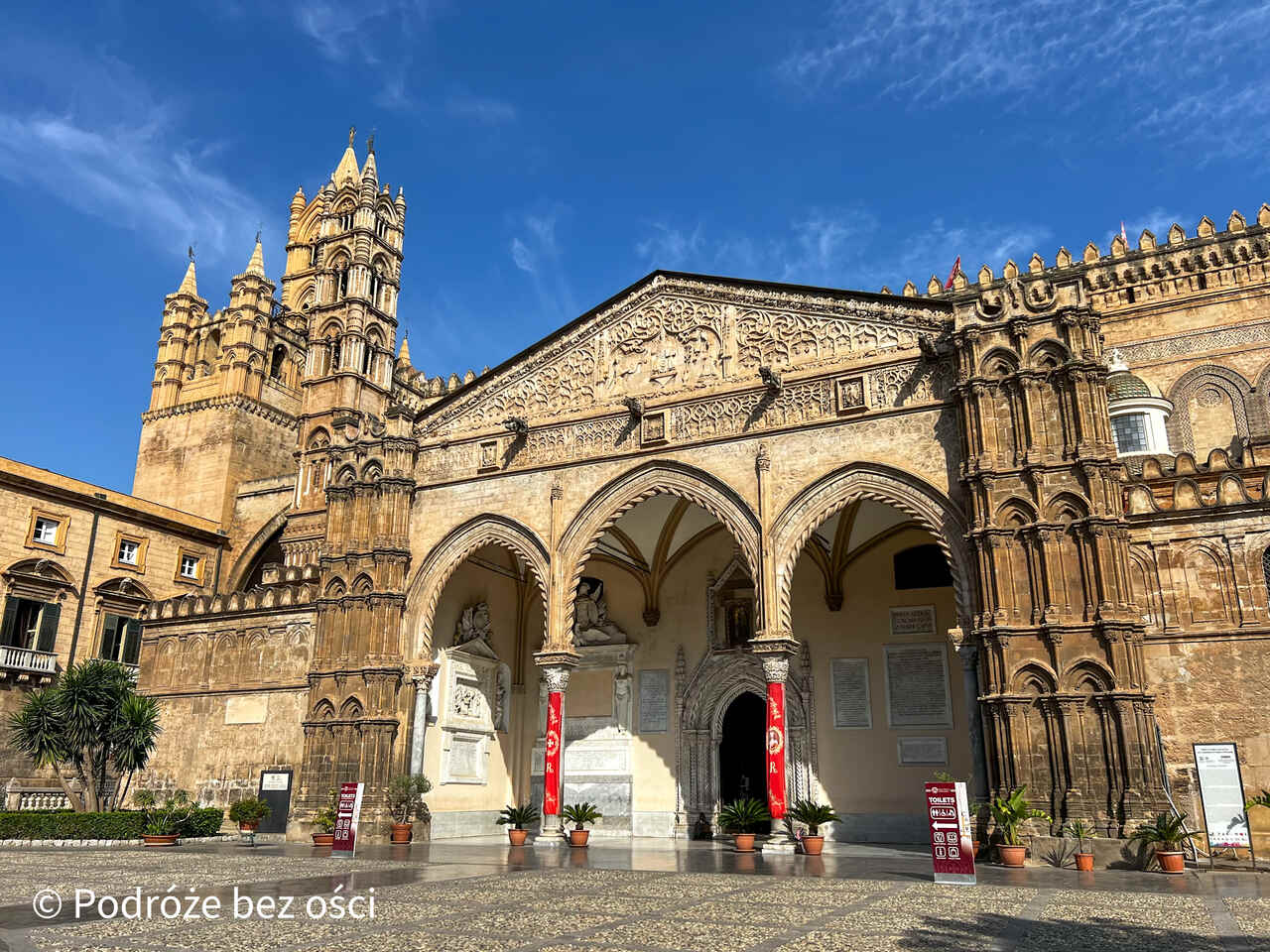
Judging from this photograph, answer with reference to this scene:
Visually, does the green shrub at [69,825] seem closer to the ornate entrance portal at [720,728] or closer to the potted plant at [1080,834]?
the ornate entrance portal at [720,728]

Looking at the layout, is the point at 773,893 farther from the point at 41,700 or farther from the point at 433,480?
the point at 41,700

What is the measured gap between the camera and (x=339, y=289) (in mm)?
50219

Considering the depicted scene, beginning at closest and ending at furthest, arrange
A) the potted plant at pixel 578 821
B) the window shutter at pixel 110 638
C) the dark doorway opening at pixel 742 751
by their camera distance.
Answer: the potted plant at pixel 578 821 < the dark doorway opening at pixel 742 751 < the window shutter at pixel 110 638

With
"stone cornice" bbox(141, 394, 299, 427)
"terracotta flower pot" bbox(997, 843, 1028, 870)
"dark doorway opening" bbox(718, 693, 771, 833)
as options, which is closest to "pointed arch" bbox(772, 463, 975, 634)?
"terracotta flower pot" bbox(997, 843, 1028, 870)

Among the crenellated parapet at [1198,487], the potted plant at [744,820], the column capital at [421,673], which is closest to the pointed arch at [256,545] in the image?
the column capital at [421,673]

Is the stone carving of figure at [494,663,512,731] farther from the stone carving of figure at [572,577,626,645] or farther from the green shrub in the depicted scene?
the green shrub

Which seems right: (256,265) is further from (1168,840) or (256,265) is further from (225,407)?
(1168,840)

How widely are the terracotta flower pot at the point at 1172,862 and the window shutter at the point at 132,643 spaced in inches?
1196

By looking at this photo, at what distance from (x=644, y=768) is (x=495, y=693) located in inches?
180

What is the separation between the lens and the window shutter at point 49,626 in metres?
29.8

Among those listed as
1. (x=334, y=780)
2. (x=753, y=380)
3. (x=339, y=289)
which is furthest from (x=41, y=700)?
(x=339, y=289)

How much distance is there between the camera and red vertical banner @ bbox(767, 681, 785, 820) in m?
17.9

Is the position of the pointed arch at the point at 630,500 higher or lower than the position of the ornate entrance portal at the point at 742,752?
higher

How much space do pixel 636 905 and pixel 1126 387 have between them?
20578 millimetres
